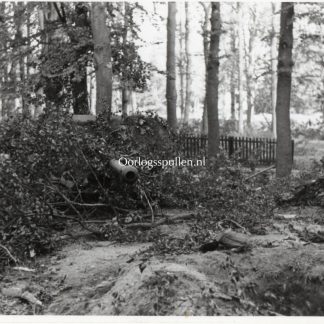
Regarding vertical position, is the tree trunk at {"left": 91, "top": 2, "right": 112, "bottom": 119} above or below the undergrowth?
above

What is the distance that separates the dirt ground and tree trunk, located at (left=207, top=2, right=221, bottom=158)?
8.68m

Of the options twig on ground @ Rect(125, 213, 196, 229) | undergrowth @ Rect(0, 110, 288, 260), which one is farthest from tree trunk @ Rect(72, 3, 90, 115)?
twig on ground @ Rect(125, 213, 196, 229)

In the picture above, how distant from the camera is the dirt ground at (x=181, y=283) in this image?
3.73 m

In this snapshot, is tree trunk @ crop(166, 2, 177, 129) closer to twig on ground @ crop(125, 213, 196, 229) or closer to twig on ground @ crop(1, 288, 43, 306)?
twig on ground @ crop(125, 213, 196, 229)

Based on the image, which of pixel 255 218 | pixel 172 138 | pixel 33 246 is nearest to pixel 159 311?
pixel 33 246

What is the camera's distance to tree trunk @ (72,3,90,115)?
39.6 ft

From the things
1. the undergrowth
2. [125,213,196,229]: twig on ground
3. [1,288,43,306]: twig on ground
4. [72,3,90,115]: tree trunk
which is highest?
[72,3,90,115]: tree trunk

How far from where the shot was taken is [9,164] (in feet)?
19.7

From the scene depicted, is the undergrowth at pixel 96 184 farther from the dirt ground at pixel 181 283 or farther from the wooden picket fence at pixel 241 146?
the wooden picket fence at pixel 241 146

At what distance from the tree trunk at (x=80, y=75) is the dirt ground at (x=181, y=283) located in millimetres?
7171

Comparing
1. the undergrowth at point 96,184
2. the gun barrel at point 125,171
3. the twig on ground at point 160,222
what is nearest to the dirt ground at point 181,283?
the undergrowth at point 96,184

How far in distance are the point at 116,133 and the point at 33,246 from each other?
9.93 ft

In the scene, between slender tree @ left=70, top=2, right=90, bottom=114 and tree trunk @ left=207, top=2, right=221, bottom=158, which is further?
tree trunk @ left=207, top=2, right=221, bottom=158

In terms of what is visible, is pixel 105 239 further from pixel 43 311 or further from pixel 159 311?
pixel 159 311
